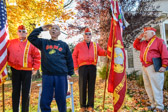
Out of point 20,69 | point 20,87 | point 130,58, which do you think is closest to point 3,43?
point 20,69

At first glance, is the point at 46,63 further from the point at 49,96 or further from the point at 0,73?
the point at 0,73

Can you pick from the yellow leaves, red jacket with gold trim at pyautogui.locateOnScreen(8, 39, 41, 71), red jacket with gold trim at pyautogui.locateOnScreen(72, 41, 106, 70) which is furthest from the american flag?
the yellow leaves

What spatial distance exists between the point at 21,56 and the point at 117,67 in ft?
6.79

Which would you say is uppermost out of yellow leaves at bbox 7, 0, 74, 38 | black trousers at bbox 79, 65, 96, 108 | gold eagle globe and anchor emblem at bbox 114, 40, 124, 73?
yellow leaves at bbox 7, 0, 74, 38

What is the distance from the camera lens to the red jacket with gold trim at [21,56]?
303 centimetres

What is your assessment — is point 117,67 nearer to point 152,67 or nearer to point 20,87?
point 152,67

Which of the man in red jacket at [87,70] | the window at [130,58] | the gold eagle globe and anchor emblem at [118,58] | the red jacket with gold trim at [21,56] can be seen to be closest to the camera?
the red jacket with gold trim at [21,56]

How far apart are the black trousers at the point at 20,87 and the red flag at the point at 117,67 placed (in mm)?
1796

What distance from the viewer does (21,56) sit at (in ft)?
10.0

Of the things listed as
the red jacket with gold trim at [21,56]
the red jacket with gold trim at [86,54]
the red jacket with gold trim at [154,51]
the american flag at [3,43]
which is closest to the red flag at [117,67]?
the red jacket with gold trim at [86,54]

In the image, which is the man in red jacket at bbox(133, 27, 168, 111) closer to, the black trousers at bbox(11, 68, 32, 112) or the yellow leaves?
the black trousers at bbox(11, 68, 32, 112)

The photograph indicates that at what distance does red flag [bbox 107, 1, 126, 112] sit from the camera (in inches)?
122

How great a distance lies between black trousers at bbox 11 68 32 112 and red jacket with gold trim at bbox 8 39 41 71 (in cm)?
13

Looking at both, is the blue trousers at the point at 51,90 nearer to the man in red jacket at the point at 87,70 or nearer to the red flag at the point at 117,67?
the man in red jacket at the point at 87,70
